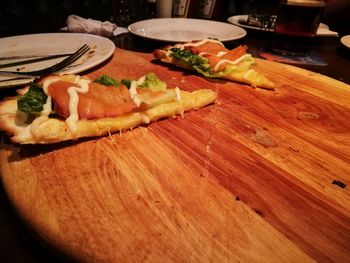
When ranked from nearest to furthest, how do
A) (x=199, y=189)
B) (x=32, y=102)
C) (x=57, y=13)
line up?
(x=199, y=189) < (x=32, y=102) < (x=57, y=13)

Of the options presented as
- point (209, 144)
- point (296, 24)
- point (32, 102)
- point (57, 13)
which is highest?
point (296, 24)

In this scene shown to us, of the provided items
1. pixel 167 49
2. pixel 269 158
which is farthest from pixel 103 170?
pixel 167 49

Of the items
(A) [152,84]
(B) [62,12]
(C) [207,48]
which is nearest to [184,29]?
(C) [207,48]

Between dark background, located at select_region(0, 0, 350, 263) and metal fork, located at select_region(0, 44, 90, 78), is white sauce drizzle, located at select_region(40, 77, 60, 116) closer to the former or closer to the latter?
metal fork, located at select_region(0, 44, 90, 78)

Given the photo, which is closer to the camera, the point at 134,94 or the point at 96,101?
the point at 96,101

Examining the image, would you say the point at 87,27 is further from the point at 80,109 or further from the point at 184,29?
the point at 80,109

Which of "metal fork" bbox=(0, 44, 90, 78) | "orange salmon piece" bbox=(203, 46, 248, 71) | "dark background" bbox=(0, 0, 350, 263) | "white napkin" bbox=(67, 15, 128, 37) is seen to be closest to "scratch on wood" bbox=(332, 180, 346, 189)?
"orange salmon piece" bbox=(203, 46, 248, 71)
